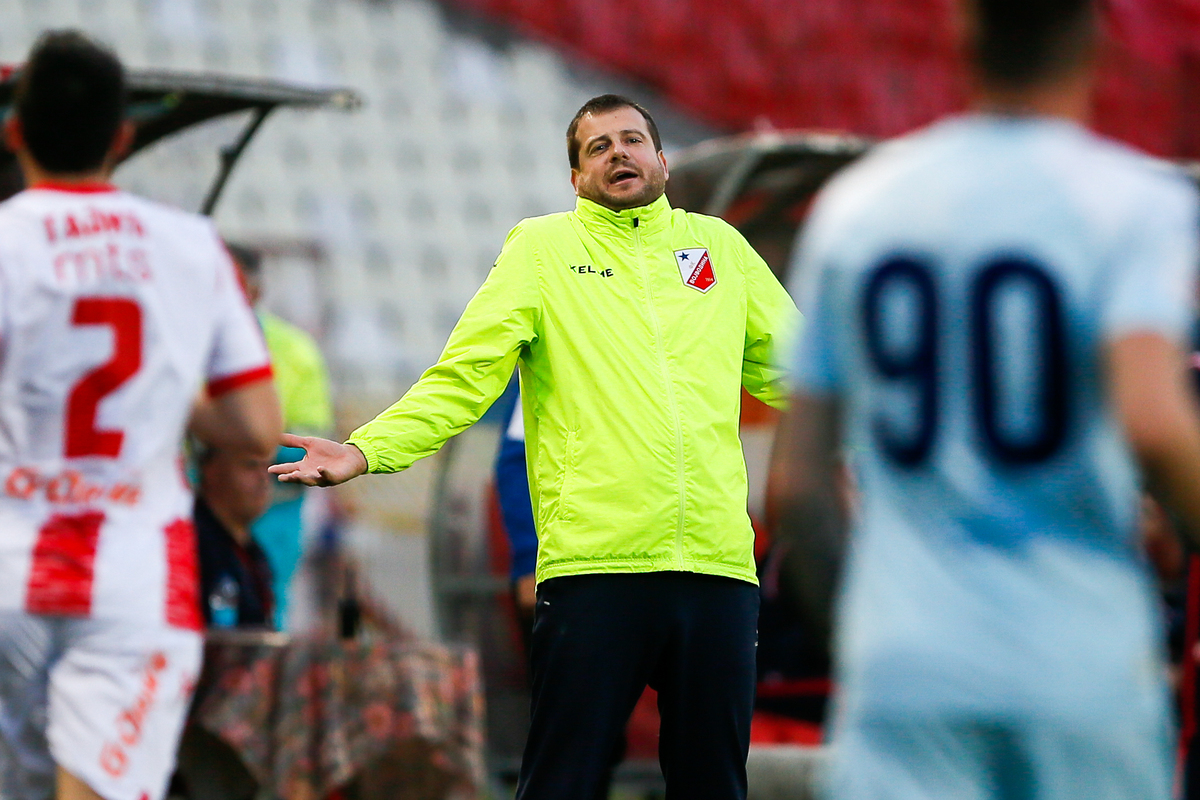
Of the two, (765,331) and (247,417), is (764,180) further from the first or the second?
(247,417)

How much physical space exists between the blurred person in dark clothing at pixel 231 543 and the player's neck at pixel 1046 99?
4.36 meters

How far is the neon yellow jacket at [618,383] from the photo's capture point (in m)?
4.06

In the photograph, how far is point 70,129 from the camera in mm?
3412

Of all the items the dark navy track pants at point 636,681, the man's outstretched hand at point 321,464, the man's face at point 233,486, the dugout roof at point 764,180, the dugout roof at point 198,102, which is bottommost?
the dark navy track pants at point 636,681

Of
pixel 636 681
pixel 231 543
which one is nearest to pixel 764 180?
pixel 231 543

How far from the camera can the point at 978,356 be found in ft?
7.10

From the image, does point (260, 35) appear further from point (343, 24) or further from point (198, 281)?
point (198, 281)

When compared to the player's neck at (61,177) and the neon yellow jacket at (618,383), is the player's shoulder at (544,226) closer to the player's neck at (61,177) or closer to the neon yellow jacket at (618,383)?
the neon yellow jacket at (618,383)

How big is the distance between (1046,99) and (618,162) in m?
2.21

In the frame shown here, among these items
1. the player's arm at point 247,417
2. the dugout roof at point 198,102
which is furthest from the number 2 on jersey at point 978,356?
the dugout roof at point 198,102

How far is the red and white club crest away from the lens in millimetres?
4301

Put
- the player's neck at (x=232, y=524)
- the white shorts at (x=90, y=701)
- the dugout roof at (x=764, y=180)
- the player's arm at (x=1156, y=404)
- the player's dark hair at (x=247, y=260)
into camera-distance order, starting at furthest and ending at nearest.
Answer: the dugout roof at (x=764, y=180) → the player's dark hair at (x=247, y=260) → the player's neck at (x=232, y=524) → the white shorts at (x=90, y=701) → the player's arm at (x=1156, y=404)

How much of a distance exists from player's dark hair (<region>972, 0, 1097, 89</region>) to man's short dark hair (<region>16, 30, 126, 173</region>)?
1.84 metres

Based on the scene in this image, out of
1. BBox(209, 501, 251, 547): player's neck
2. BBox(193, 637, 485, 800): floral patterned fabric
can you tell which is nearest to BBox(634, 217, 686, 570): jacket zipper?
BBox(193, 637, 485, 800): floral patterned fabric
